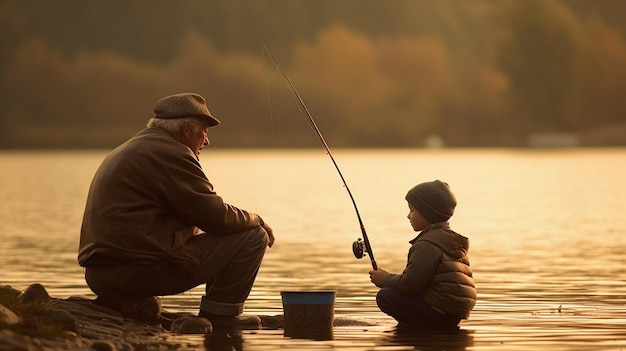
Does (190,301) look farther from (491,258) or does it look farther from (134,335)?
(491,258)

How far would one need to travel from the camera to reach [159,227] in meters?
9.30

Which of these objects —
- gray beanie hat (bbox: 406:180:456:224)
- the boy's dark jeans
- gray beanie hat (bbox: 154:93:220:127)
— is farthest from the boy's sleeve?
gray beanie hat (bbox: 154:93:220:127)

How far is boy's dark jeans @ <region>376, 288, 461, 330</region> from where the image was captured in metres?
9.58

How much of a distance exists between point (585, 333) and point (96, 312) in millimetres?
3033

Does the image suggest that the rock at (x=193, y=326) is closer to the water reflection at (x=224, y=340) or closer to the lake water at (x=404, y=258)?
the water reflection at (x=224, y=340)

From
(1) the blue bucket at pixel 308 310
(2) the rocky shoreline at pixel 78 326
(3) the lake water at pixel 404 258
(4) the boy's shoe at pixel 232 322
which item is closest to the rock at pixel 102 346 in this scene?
(2) the rocky shoreline at pixel 78 326

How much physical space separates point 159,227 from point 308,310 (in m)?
1.11

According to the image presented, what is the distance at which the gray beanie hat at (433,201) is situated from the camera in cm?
960

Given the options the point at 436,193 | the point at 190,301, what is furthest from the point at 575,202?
the point at 436,193

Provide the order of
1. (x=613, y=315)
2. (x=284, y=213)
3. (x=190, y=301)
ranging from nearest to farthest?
1. (x=613, y=315)
2. (x=190, y=301)
3. (x=284, y=213)

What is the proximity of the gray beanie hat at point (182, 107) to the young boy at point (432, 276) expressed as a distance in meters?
1.42

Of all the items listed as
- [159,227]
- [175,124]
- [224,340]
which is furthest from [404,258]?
[224,340]

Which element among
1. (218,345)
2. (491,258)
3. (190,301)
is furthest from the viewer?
(491,258)

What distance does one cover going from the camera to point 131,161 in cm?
928
